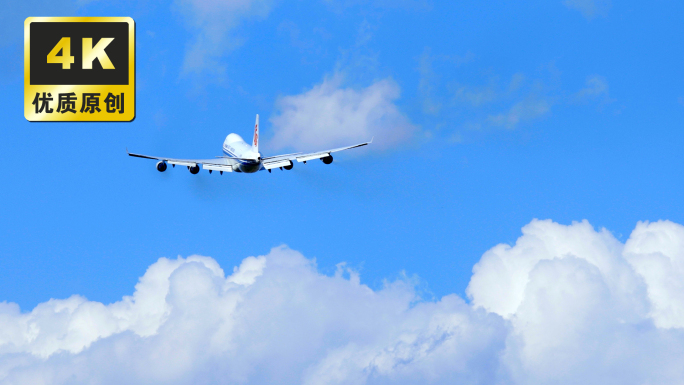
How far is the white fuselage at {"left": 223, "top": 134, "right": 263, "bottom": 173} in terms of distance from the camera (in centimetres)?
15150

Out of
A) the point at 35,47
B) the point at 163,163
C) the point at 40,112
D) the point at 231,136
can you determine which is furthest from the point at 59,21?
the point at 231,136

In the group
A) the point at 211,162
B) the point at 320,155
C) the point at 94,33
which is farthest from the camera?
the point at 211,162

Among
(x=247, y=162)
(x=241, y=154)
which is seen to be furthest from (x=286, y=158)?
(x=241, y=154)

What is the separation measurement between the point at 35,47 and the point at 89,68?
7.25 m

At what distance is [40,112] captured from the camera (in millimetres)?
114812

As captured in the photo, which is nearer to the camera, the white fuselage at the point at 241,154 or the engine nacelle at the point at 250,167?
the white fuselage at the point at 241,154

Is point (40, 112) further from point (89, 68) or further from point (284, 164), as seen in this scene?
point (284, 164)

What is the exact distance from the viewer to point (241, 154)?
570 feet

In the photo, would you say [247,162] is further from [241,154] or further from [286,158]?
[241,154]

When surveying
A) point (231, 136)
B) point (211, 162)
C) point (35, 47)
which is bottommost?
point (35, 47)

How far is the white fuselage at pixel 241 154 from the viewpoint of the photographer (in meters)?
152

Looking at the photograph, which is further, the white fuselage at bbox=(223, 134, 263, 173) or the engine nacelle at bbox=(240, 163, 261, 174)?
the engine nacelle at bbox=(240, 163, 261, 174)

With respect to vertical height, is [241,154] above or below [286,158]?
above

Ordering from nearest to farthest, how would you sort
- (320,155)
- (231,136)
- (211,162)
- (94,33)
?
1. (94,33)
2. (320,155)
3. (211,162)
4. (231,136)
